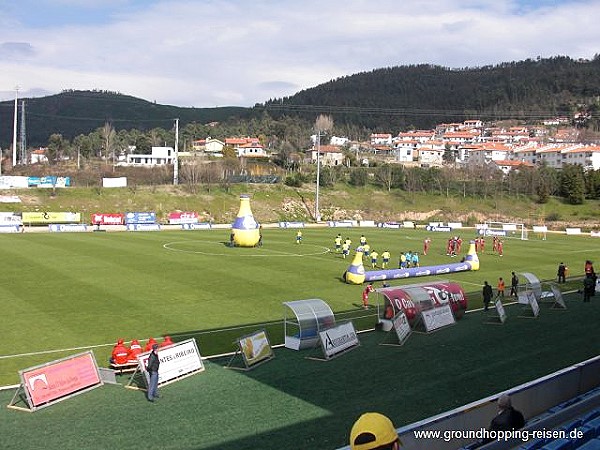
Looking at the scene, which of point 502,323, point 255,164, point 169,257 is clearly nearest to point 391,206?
point 255,164

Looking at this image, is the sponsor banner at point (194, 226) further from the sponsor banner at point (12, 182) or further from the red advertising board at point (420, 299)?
the red advertising board at point (420, 299)

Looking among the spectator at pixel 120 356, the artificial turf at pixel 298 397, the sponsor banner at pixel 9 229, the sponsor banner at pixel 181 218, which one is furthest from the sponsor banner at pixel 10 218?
the artificial turf at pixel 298 397

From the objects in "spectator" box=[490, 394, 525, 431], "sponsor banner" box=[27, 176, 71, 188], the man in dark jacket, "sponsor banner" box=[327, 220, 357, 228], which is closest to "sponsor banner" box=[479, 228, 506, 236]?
"sponsor banner" box=[327, 220, 357, 228]

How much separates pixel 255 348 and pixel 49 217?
61.1 metres

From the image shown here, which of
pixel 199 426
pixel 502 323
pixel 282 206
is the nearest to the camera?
pixel 199 426

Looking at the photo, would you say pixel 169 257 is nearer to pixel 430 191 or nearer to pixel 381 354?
pixel 381 354

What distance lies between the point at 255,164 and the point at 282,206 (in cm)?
3897

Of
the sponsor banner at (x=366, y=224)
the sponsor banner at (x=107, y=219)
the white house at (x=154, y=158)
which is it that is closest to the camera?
the sponsor banner at (x=107, y=219)

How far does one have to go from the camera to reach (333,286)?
34.7m

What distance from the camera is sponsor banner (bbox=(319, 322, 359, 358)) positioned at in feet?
62.9

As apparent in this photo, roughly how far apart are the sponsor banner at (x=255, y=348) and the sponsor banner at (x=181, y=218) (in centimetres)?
6247

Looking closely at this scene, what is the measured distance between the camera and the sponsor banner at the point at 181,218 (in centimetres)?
8038

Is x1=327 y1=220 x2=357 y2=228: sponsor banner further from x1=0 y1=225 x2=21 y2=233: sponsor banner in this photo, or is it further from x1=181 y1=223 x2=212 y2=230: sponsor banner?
x1=0 y1=225 x2=21 y2=233: sponsor banner

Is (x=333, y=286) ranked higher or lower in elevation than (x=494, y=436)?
lower
